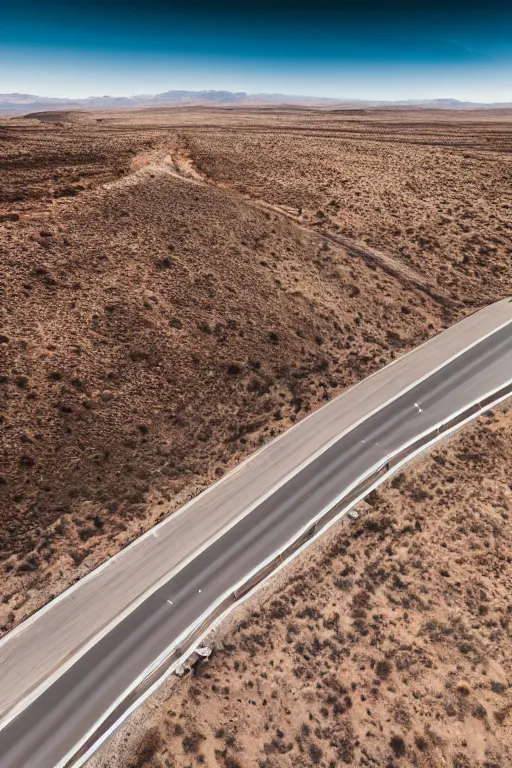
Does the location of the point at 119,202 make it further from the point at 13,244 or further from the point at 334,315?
the point at 334,315

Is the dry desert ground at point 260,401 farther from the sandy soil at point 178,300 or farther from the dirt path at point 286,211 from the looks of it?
the dirt path at point 286,211

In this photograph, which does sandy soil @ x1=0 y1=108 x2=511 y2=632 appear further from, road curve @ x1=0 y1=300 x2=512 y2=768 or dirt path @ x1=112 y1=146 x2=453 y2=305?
road curve @ x1=0 y1=300 x2=512 y2=768

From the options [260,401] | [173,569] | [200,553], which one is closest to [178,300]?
[260,401]

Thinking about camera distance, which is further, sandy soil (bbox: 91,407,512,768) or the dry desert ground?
the dry desert ground

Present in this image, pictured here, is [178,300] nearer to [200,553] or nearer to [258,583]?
[200,553]

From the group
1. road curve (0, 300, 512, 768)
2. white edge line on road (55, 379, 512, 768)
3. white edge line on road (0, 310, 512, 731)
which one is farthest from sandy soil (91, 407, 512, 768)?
white edge line on road (0, 310, 512, 731)

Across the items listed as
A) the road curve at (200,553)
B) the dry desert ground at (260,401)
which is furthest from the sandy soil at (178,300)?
→ the road curve at (200,553)
